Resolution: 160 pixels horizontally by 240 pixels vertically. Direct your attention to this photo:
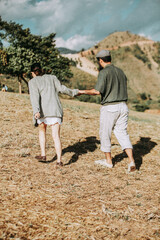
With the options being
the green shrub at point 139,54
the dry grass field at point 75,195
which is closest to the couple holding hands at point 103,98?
the dry grass field at point 75,195

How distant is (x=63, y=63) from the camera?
29703 millimetres

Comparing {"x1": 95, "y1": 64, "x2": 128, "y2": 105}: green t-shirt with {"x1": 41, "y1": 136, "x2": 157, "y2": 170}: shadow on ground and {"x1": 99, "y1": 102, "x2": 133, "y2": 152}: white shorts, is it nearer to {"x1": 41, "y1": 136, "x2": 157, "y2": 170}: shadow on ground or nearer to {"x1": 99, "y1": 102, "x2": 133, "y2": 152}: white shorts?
{"x1": 99, "y1": 102, "x2": 133, "y2": 152}: white shorts

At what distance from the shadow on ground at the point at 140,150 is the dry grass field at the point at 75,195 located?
3 cm

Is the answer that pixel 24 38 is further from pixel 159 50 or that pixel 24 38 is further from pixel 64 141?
pixel 159 50

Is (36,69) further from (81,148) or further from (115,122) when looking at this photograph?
(81,148)

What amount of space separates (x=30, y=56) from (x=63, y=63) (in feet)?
19.2

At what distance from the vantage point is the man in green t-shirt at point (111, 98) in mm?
4558

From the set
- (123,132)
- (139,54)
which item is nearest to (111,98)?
(123,132)

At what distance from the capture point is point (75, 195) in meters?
3.60

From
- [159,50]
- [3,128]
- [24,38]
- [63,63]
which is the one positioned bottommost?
[3,128]

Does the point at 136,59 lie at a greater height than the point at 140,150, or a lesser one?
greater

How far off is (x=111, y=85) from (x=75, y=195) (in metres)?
2.36

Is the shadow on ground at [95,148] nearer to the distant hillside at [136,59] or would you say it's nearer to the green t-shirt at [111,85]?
the green t-shirt at [111,85]

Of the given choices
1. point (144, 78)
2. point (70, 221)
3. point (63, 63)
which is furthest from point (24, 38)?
point (144, 78)
